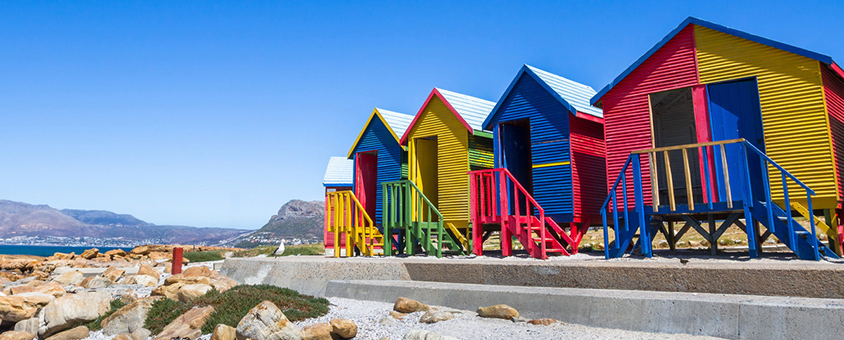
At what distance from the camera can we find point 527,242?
43.6 feet

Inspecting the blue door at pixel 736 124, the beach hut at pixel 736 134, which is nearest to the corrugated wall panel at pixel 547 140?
the beach hut at pixel 736 134

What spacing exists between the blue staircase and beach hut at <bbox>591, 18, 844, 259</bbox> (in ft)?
0.07

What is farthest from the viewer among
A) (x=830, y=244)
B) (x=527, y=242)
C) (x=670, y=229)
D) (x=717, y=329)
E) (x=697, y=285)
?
(x=670, y=229)

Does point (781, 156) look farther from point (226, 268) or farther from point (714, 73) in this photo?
point (226, 268)

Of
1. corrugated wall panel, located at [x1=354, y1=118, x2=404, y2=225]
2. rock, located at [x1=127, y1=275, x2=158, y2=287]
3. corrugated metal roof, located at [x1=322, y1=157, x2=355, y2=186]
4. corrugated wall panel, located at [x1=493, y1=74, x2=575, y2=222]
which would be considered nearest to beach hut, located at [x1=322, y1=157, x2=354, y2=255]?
corrugated metal roof, located at [x1=322, y1=157, x2=355, y2=186]

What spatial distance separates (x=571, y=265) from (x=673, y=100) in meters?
9.64

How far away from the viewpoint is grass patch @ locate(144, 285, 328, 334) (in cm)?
891

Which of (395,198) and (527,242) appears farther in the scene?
(395,198)

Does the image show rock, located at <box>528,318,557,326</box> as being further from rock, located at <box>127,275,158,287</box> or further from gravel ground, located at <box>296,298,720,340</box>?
rock, located at <box>127,275,158,287</box>

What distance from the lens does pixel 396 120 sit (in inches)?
787

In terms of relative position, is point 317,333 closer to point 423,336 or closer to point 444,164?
point 423,336

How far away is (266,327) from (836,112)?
12300 millimetres

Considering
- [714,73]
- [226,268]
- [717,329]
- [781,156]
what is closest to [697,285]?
[717,329]

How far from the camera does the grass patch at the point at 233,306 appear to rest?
891 centimetres
